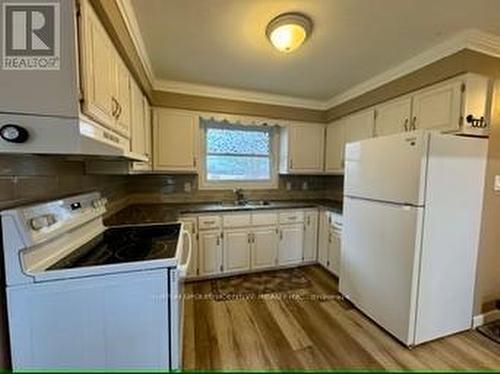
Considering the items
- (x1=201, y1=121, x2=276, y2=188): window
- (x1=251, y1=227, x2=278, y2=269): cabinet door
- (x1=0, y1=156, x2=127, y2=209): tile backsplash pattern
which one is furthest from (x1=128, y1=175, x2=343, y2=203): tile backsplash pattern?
(x1=0, y1=156, x2=127, y2=209): tile backsplash pattern

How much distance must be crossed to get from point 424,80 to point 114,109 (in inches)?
96.9

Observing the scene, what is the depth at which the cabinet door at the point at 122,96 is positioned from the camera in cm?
167

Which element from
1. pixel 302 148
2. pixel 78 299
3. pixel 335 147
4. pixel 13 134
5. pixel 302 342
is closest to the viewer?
pixel 13 134

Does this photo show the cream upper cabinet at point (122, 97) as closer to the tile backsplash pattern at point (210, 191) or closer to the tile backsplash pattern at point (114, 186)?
the tile backsplash pattern at point (114, 186)

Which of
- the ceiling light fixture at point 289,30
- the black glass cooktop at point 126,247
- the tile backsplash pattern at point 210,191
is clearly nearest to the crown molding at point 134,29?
the ceiling light fixture at point 289,30

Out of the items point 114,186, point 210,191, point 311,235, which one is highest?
point 114,186

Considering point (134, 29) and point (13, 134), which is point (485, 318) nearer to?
point (13, 134)

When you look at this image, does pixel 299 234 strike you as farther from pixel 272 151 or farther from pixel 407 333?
pixel 407 333

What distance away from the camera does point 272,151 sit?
386cm

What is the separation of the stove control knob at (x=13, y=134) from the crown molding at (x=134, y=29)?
1.04 meters

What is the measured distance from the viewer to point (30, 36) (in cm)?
100

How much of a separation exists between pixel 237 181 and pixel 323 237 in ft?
4.54

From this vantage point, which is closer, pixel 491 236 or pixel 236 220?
pixel 491 236

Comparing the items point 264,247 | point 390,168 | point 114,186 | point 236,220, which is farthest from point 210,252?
point 390,168
